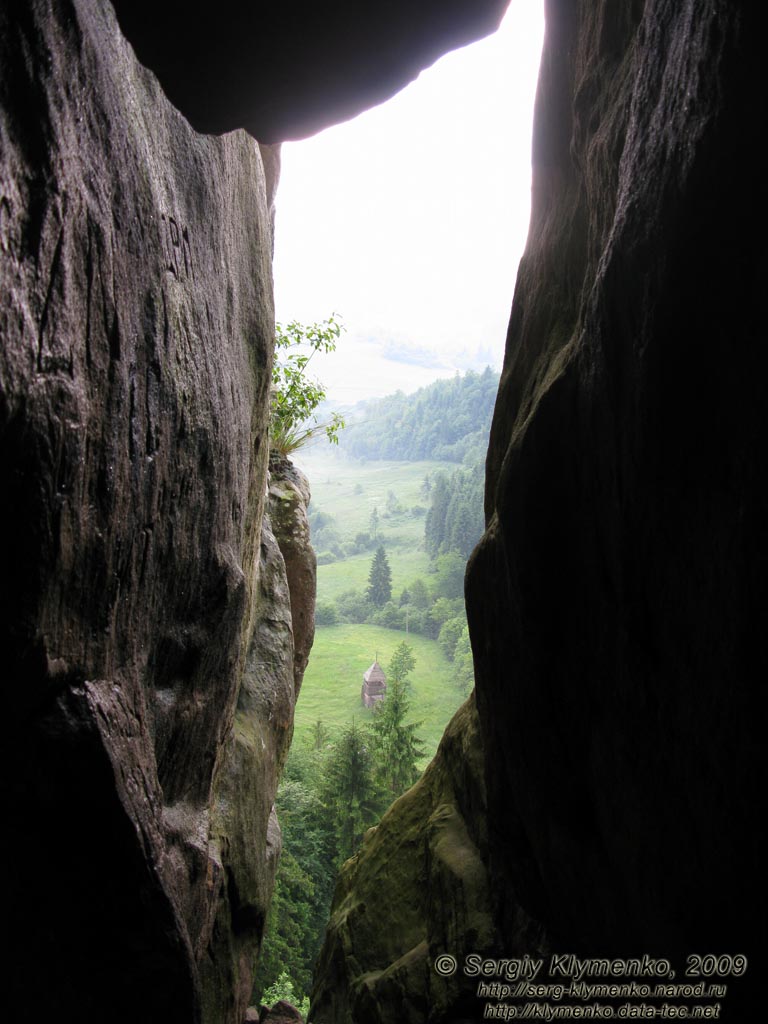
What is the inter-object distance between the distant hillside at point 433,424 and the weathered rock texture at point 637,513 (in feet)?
294

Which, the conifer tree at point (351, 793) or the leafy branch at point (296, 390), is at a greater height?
the leafy branch at point (296, 390)

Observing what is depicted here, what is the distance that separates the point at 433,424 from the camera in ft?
371

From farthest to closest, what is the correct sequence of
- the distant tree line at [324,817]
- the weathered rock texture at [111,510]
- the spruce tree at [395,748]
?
the spruce tree at [395,748], the distant tree line at [324,817], the weathered rock texture at [111,510]

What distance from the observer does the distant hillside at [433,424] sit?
104188 millimetres

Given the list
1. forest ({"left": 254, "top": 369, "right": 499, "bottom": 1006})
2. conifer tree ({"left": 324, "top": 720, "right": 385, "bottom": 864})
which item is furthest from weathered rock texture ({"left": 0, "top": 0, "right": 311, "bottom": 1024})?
conifer tree ({"left": 324, "top": 720, "right": 385, "bottom": 864})

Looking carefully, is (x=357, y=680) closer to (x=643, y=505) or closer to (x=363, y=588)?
(x=363, y=588)

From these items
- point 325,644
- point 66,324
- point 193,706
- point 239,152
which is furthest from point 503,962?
point 325,644

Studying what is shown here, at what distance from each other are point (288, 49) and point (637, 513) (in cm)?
332

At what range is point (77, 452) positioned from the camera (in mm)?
3695

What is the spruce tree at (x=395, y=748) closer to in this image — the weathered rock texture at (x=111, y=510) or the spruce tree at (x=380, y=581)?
the weathered rock texture at (x=111, y=510)

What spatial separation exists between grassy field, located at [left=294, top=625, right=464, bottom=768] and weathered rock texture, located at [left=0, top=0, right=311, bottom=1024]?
141ft

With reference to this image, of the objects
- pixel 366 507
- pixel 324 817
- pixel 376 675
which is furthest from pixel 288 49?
pixel 366 507

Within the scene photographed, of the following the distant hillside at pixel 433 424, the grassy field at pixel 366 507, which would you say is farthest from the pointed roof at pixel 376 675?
the distant hillside at pixel 433 424

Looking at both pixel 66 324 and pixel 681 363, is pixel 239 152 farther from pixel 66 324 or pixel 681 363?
pixel 681 363
